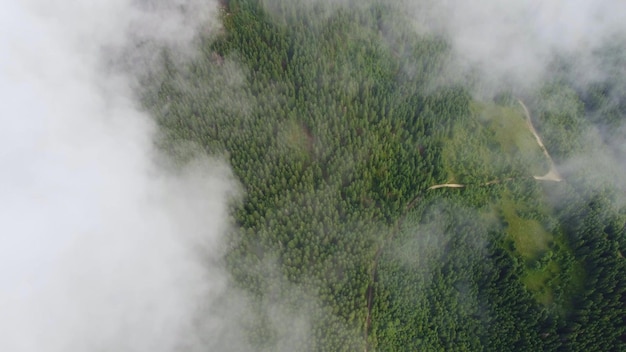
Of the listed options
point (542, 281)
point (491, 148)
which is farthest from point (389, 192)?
point (542, 281)

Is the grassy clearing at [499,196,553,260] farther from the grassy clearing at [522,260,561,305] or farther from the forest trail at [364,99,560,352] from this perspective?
the forest trail at [364,99,560,352]

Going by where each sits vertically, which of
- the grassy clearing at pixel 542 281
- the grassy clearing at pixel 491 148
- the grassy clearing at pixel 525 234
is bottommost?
the grassy clearing at pixel 542 281

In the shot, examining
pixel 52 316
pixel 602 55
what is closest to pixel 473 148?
pixel 602 55

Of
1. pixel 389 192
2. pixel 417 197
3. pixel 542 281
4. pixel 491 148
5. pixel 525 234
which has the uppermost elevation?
pixel 389 192

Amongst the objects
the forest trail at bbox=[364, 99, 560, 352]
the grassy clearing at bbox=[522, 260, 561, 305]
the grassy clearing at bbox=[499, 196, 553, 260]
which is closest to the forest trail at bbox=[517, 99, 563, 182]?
the forest trail at bbox=[364, 99, 560, 352]

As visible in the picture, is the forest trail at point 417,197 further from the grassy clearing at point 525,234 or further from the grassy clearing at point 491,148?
the grassy clearing at point 525,234

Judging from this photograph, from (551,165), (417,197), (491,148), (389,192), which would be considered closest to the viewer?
(389,192)

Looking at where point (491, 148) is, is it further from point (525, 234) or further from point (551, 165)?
point (525, 234)

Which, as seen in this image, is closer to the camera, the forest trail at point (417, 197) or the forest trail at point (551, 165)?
the forest trail at point (417, 197)

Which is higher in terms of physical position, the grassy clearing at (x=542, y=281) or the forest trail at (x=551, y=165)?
the forest trail at (x=551, y=165)

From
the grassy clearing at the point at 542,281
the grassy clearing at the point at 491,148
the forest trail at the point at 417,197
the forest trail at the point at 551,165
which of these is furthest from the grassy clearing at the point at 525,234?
the forest trail at the point at 551,165
